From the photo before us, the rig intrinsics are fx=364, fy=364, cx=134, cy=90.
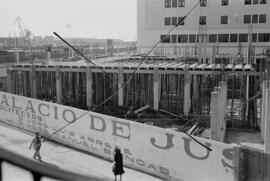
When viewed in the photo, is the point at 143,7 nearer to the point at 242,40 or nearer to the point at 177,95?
the point at 242,40

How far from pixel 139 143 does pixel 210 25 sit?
104 ft

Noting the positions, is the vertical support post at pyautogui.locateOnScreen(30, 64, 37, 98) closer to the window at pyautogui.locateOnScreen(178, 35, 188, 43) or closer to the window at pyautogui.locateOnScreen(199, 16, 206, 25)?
the window at pyautogui.locateOnScreen(178, 35, 188, 43)

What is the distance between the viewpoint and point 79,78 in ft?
85.2

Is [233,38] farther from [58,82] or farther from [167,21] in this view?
[58,82]

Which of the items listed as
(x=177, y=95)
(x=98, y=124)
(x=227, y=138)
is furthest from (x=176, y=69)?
(x=98, y=124)

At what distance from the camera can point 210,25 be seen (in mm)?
41344

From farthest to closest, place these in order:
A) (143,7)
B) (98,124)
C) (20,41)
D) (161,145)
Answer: (20,41)
(143,7)
(98,124)
(161,145)

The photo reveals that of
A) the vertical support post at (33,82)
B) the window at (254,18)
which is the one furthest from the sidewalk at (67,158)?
the window at (254,18)

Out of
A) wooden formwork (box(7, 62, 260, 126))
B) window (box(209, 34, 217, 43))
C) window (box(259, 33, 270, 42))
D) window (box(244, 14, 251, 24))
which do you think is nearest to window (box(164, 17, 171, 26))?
window (box(209, 34, 217, 43))

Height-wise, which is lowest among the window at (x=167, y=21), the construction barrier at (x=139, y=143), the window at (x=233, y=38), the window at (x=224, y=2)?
the construction barrier at (x=139, y=143)

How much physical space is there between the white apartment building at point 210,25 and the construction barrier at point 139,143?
83.9 ft

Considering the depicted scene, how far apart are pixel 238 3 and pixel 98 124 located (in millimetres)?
31564

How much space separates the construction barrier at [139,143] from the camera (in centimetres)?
1028

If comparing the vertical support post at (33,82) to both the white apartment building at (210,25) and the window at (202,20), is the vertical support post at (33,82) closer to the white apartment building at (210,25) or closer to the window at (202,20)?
the white apartment building at (210,25)
